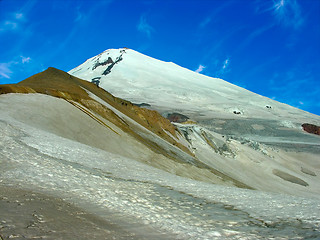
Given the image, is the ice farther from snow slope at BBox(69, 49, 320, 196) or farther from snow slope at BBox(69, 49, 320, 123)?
snow slope at BBox(69, 49, 320, 123)

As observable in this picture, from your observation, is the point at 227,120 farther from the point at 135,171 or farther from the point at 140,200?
the point at 140,200

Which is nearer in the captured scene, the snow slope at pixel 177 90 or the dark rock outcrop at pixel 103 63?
the snow slope at pixel 177 90

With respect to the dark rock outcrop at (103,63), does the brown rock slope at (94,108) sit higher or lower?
lower

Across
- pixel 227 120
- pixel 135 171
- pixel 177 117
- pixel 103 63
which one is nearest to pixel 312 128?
pixel 227 120

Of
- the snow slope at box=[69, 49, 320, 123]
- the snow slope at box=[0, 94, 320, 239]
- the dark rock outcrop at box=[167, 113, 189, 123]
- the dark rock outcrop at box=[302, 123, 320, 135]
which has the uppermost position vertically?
the snow slope at box=[69, 49, 320, 123]

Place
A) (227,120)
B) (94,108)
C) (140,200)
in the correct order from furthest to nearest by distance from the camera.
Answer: (227,120) → (94,108) → (140,200)

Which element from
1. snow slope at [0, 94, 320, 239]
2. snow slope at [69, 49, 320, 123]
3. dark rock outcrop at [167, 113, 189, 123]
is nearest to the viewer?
snow slope at [0, 94, 320, 239]

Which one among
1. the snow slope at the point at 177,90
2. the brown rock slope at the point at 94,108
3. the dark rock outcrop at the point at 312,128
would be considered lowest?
the brown rock slope at the point at 94,108

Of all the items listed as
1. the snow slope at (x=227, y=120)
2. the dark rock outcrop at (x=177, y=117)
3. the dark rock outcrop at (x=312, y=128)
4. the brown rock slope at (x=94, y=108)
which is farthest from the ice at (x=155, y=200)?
the dark rock outcrop at (x=312, y=128)

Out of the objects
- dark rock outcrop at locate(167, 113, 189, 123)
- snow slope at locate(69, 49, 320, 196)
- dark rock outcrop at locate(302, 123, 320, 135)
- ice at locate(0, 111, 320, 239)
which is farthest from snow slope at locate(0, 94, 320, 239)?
dark rock outcrop at locate(302, 123, 320, 135)

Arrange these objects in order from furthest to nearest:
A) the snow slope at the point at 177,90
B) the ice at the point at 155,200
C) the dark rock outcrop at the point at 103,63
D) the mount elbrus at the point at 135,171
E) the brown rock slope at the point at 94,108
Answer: the dark rock outcrop at the point at 103,63 < the snow slope at the point at 177,90 < the brown rock slope at the point at 94,108 < the mount elbrus at the point at 135,171 < the ice at the point at 155,200

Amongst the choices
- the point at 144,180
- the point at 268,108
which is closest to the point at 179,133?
the point at 144,180

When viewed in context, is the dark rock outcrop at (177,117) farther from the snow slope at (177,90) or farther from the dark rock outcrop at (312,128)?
the dark rock outcrop at (312,128)

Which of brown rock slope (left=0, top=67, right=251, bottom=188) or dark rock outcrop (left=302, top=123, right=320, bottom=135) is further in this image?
dark rock outcrop (left=302, top=123, right=320, bottom=135)
